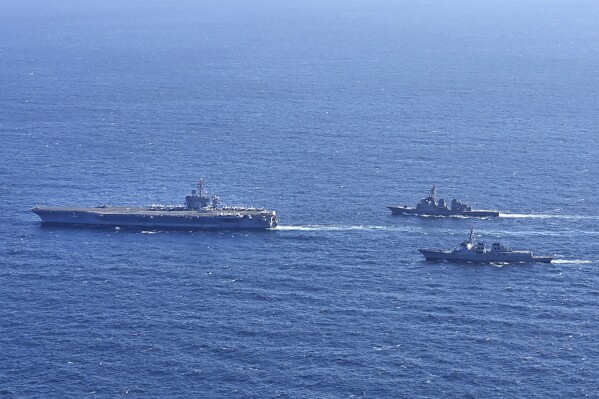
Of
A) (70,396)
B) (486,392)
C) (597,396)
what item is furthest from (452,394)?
(70,396)

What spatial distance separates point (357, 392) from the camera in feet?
654

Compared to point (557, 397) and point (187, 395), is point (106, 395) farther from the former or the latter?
point (557, 397)

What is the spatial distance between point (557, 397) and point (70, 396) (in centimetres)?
8269

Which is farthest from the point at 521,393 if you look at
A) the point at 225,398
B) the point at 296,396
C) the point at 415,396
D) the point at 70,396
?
the point at 70,396

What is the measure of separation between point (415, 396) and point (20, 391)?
2644 inches

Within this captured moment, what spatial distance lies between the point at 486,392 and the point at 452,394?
6078 millimetres

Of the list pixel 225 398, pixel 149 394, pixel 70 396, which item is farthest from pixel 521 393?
pixel 70 396

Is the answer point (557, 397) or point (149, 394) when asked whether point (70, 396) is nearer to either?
point (149, 394)

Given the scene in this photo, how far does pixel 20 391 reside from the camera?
198 meters

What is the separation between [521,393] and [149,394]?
63.5 meters

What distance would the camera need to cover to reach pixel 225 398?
646 ft

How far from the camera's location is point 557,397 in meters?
198

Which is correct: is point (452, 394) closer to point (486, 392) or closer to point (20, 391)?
point (486, 392)

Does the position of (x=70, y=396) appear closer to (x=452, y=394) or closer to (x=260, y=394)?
(x=260, y=394)
